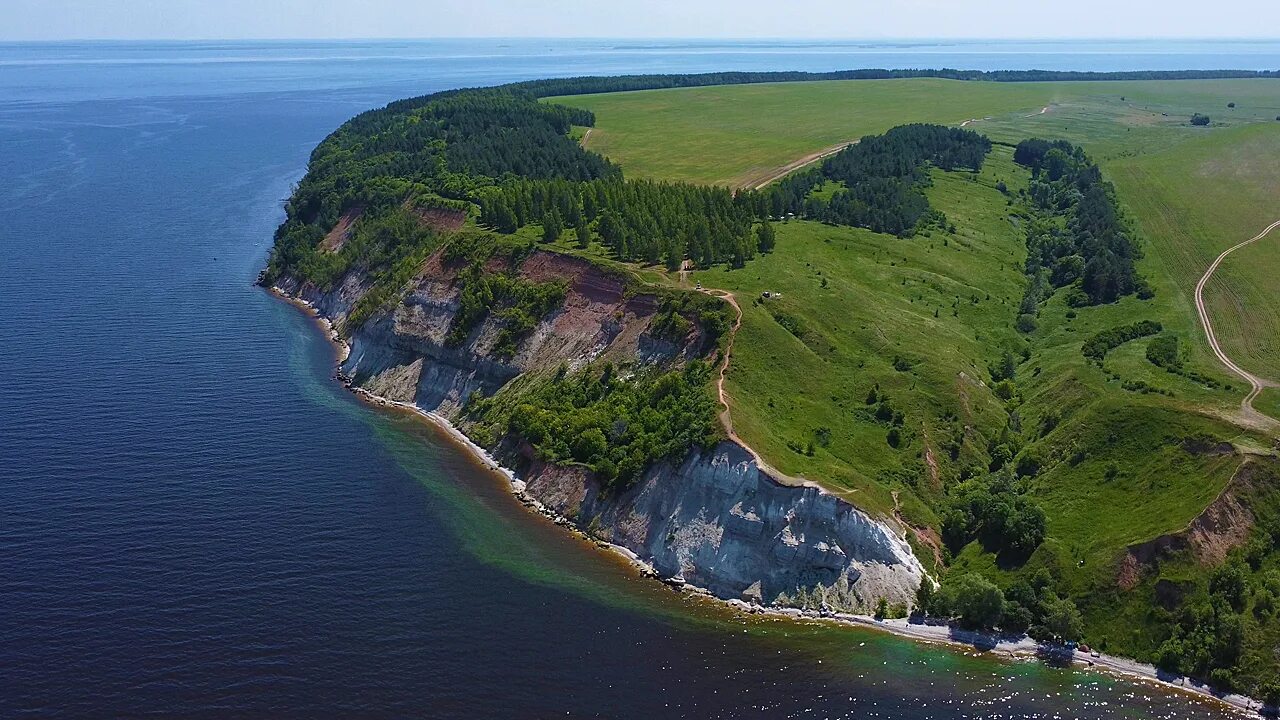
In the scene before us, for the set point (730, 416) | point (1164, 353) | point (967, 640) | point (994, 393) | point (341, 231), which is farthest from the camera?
point (341, 231)

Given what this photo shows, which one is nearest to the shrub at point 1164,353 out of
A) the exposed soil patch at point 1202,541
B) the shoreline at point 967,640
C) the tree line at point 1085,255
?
the tree line at point 1085,255

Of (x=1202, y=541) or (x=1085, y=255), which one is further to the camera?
(x=1085, y=255)

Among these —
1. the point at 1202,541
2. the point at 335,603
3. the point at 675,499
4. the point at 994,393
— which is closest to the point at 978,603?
the point at 1202,541

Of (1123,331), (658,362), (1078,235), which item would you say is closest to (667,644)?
(658,362)

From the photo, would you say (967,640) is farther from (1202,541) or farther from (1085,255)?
(1085,255)

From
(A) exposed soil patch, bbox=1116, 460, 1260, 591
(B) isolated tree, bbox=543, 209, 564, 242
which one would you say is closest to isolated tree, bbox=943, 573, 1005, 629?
(A) exposed soil patch, bbox=1116, 460, 1260, 591

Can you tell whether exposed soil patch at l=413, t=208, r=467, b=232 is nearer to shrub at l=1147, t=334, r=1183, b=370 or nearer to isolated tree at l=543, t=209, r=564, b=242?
isolated tree at l=543, t=209, r=564, b=242

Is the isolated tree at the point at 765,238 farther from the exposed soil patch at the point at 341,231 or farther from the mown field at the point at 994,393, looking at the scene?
the exposed soil patch at the point at 341,231
